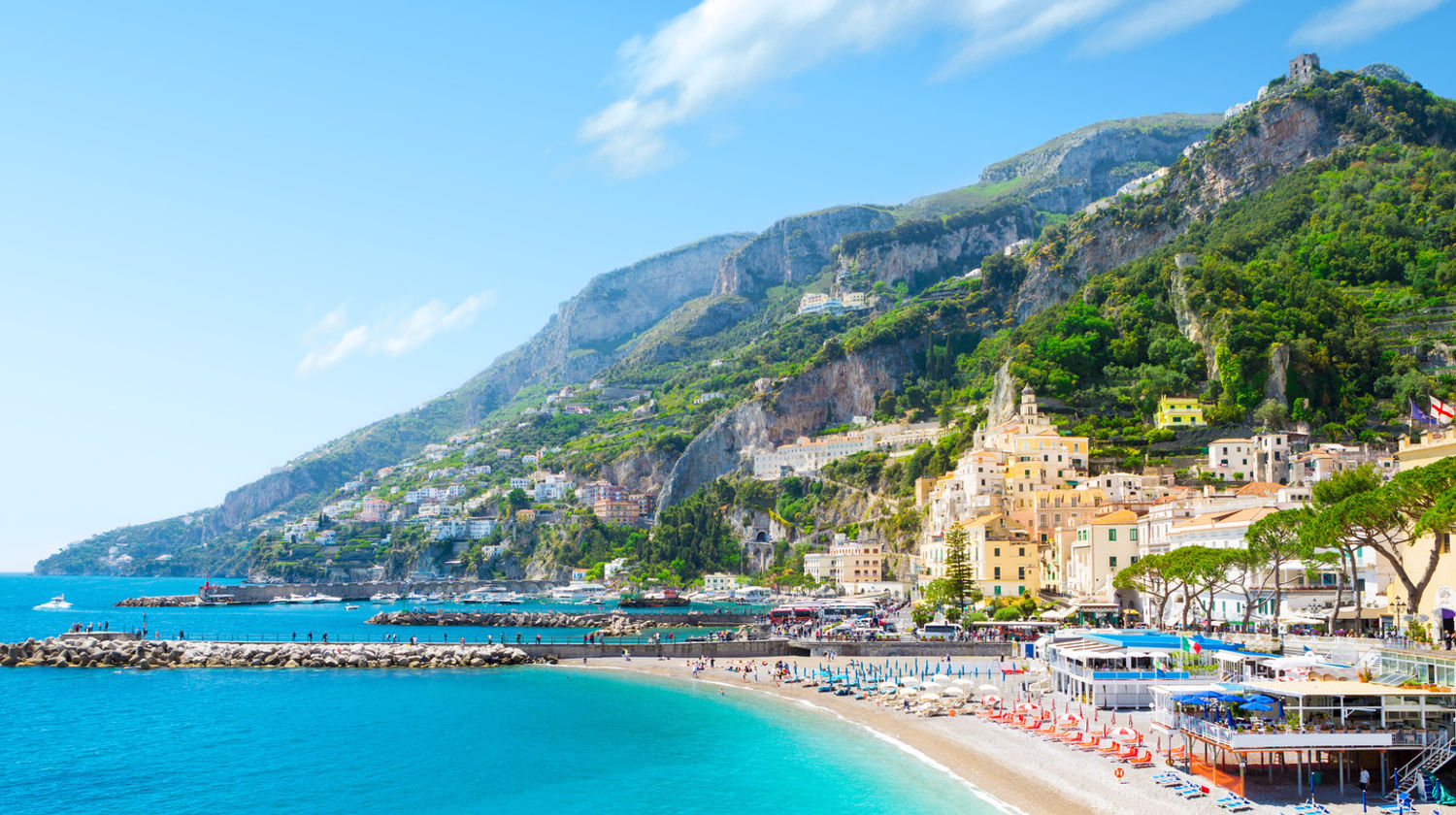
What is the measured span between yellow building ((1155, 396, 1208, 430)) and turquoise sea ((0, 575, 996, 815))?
1981 inches

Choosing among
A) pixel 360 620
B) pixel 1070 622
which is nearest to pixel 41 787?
pixel 1070 622

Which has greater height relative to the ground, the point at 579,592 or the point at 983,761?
the point at 983,761

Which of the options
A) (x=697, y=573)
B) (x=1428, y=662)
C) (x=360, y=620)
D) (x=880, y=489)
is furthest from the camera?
(x=697, y=573)

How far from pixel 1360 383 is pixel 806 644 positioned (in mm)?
50804

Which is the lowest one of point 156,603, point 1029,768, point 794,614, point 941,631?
point 156,603

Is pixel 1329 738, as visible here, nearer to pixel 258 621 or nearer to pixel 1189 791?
pixel 1189 791

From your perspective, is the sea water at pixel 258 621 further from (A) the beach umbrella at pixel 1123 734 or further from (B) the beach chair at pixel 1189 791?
(B) the beach chair at pixel 1189 791

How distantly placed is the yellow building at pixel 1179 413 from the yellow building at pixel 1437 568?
42.8 metres

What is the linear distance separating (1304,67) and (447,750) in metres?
137

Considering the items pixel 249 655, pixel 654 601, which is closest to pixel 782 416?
pixel 654 601

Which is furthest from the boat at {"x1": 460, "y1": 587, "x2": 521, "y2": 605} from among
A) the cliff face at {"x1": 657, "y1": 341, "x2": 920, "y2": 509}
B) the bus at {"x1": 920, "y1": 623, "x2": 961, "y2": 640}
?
the bus at {"x1": 920, "y1": 623, "x2": 961, "y2": 640}

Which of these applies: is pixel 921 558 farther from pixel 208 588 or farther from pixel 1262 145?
pixel 208 588

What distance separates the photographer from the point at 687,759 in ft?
114

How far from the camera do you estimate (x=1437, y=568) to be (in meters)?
34.4
